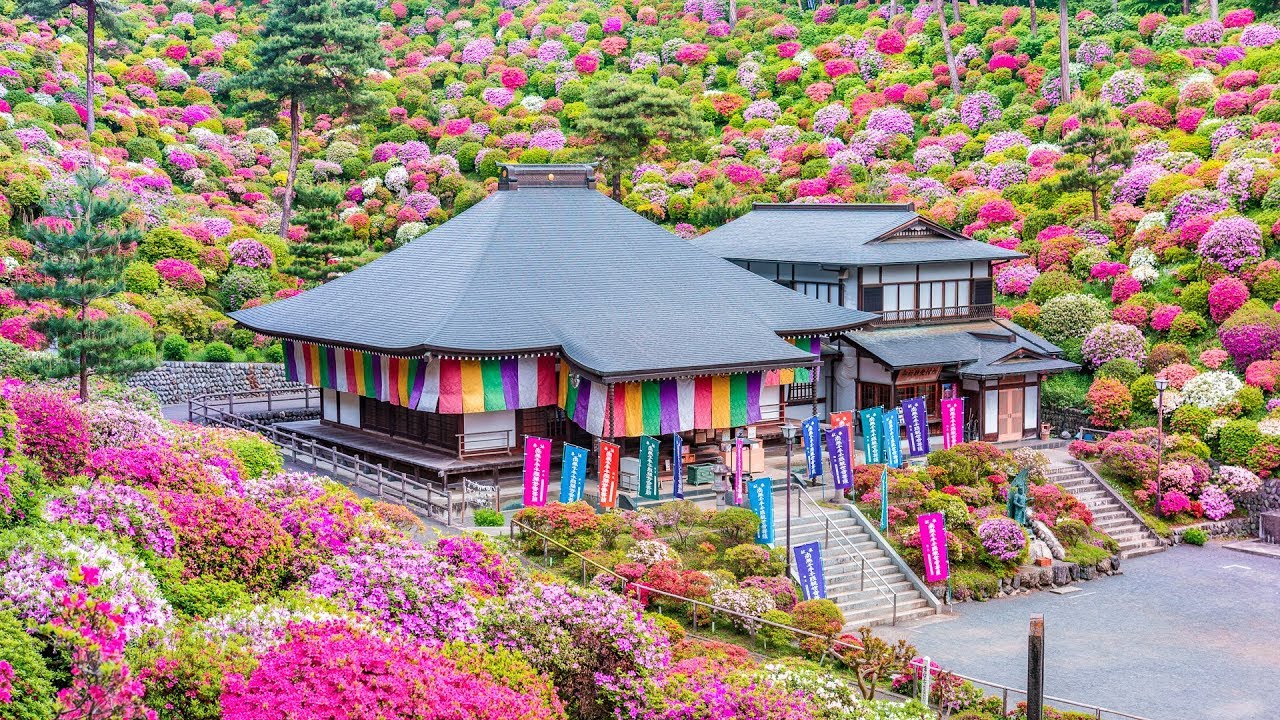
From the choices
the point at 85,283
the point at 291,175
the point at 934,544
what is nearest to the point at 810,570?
the point at 934,544

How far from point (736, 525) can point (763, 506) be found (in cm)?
69

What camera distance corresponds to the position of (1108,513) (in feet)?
105

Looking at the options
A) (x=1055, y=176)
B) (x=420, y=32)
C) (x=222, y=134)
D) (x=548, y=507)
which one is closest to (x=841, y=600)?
(x=548, y=507)

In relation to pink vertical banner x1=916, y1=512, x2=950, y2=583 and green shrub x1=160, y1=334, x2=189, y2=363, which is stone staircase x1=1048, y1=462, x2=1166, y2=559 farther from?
green shrub x1=160, y1=334, x2=189, y2=363

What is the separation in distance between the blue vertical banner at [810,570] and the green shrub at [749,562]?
551 millimetres

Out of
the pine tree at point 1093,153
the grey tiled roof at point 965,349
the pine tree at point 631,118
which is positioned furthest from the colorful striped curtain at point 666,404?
the pine tree at point 631,118

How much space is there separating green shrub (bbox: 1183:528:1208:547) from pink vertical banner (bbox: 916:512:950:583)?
330 inches

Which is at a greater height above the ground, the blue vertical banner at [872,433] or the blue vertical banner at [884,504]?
the blue vertical banner at [872,433]

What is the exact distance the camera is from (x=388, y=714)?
13.0 meters

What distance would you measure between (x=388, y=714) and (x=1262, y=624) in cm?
1934

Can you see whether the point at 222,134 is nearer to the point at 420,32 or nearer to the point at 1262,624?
the point at 420,32

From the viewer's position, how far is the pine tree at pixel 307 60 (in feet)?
175

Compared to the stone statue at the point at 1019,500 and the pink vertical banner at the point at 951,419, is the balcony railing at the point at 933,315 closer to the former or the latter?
the pink vertical banner at the point at 951,419

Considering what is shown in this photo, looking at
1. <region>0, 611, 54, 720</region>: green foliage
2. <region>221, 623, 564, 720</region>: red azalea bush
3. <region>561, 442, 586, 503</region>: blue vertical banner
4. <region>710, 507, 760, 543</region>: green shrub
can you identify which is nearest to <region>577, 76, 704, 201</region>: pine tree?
<region>561, 442, 586, 503</region>: blue vertical banner
